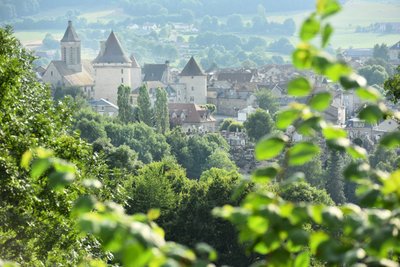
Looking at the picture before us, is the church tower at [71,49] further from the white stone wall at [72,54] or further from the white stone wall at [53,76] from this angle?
the white stone wall at [53,76]

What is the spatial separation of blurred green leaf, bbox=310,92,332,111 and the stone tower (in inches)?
4794

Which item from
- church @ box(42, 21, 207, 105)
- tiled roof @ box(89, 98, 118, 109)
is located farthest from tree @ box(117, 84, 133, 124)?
church @ box(42, 21, 207, 105)

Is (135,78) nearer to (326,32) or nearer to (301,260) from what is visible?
(301,260)

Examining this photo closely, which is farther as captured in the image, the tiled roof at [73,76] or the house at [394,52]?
the house at [394,52]

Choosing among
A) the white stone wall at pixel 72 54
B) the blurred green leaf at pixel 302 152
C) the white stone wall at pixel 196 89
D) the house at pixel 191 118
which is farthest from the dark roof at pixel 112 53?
the blurred green leaf at pixel 302 152

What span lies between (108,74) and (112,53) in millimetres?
2503

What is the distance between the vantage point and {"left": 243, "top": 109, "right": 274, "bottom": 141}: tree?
3563 inches

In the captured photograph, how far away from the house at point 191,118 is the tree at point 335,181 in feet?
103

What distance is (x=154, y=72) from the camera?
148 metres

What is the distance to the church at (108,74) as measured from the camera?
409 ft

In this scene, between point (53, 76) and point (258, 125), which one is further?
point (53, 76)

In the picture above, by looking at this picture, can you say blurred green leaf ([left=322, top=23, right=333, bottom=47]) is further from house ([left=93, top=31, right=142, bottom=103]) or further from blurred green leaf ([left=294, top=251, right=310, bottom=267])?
house ([left=93, top=31, right=142, bottom=103])

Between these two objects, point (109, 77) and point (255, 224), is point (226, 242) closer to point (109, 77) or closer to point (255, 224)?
point (255, 224)

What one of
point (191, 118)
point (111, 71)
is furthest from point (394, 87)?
point (111, 71)
